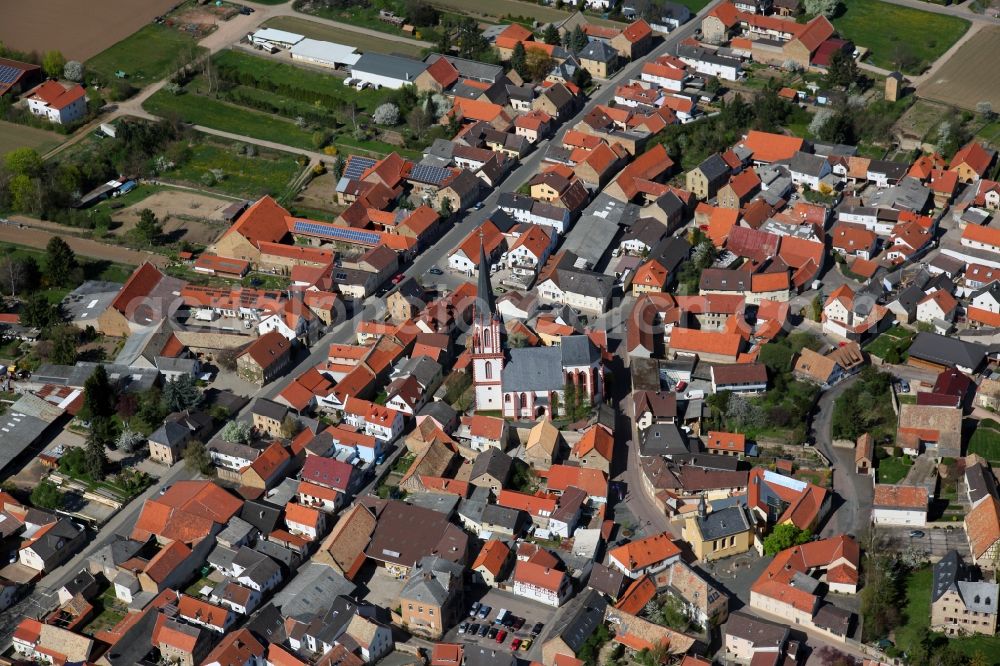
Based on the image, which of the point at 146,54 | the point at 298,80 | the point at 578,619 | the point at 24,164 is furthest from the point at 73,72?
the point at 578,619

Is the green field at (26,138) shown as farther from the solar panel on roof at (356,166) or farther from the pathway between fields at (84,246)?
the solar panel on roof at (356,166)

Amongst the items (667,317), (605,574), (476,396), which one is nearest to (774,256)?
(667,317)

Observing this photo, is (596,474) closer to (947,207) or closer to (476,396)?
(476,396)

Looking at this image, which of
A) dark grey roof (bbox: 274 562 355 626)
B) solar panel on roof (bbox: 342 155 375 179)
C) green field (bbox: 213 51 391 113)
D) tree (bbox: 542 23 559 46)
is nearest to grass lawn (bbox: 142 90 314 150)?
green field (bbox: 213 51 391 113)

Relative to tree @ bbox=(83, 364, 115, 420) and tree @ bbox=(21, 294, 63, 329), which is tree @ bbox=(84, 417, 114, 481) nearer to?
tree @ bbox=(83, 364, 115, 420)

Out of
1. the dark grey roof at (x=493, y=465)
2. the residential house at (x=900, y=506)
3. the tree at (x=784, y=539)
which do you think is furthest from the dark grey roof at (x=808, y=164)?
the tree at (x=784, y=539)

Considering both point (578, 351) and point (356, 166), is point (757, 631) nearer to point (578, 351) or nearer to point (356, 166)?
point (578, 351)
